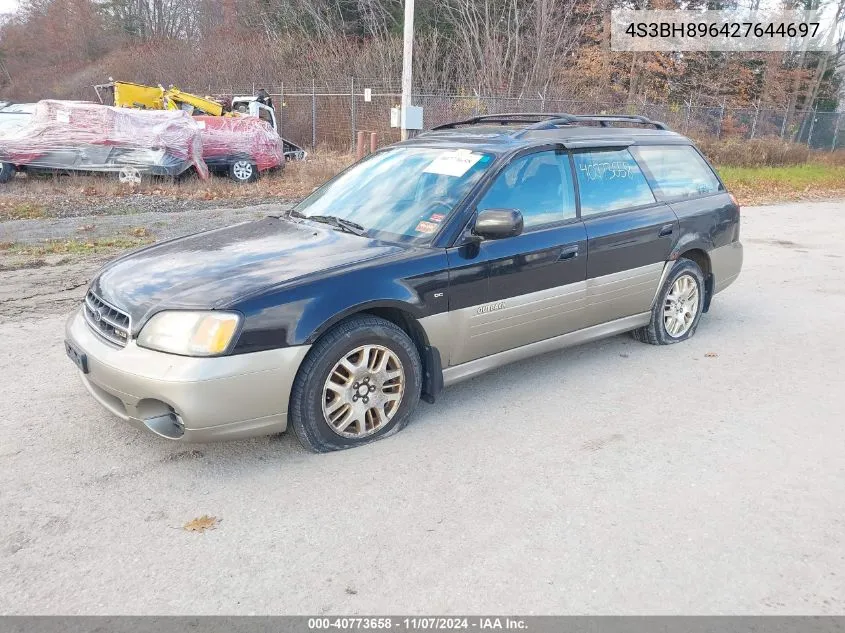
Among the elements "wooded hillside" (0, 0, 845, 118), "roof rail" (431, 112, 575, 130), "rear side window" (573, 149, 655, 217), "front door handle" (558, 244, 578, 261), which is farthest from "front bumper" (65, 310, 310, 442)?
"wooded hillside" (0, 0, 845, 118)

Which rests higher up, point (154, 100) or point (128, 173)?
point (154, 100)

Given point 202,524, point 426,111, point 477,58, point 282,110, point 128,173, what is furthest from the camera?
point 477,58

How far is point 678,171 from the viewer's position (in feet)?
17.9

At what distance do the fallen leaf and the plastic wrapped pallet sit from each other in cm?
1248

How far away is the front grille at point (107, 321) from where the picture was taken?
336 centimetres

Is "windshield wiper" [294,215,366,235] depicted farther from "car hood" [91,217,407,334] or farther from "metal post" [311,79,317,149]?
"metal post" [311,79,317,149]

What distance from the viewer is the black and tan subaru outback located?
3225mm

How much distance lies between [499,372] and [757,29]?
3330 centimetres

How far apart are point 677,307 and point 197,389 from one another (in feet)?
12.8

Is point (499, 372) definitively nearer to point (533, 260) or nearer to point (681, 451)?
point (533, 260)

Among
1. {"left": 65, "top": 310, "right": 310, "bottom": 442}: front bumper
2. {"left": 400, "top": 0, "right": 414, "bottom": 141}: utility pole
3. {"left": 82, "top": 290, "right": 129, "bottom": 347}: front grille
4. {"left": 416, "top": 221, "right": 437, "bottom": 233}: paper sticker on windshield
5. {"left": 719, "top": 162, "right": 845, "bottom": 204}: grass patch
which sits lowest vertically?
{"left": 719, "top": 162, "right": 845, "bottom": 204}: grass patch
